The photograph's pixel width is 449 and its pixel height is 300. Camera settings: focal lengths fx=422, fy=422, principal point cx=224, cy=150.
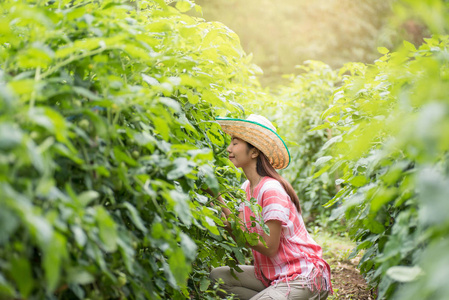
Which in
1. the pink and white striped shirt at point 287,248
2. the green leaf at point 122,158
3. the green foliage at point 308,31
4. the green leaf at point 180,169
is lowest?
the green foliage at point 308,31

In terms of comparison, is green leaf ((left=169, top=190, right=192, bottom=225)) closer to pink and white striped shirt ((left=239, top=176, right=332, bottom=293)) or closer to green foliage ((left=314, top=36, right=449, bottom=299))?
green foliage ((left=314, top=36, right=449, bottom=299))

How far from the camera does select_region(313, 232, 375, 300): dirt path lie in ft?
10.1

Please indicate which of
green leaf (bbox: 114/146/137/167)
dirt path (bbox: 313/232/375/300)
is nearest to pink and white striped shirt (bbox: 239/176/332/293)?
dirt path (bbox: 313/232/375/300)

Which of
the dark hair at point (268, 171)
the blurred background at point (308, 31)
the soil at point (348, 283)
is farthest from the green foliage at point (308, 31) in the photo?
the dark hair at point (268, 171)

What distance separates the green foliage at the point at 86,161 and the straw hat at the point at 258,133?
0.86 m

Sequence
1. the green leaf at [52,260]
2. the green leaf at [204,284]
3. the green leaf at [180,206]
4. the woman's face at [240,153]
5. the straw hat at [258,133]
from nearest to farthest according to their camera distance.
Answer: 1. the green leaf at [52,260]
2. the green leaf at [180,206]
3. the green leaf at [204,284]
4. the straw hat at [258,133]
5. the woman's face at [240,153]

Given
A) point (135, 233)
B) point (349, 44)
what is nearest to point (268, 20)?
point (349, 44)

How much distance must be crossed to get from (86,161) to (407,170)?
1.03 m

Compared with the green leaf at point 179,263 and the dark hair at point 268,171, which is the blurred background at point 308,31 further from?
the green leaf at point 179,263

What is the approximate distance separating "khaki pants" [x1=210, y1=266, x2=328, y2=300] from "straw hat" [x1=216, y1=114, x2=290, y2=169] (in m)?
0.78

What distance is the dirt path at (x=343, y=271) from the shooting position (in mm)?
3078

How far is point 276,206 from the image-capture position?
237 centimetres

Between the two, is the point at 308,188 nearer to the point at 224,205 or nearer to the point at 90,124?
the point at 224,205

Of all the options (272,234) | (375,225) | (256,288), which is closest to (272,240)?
(272,234)
